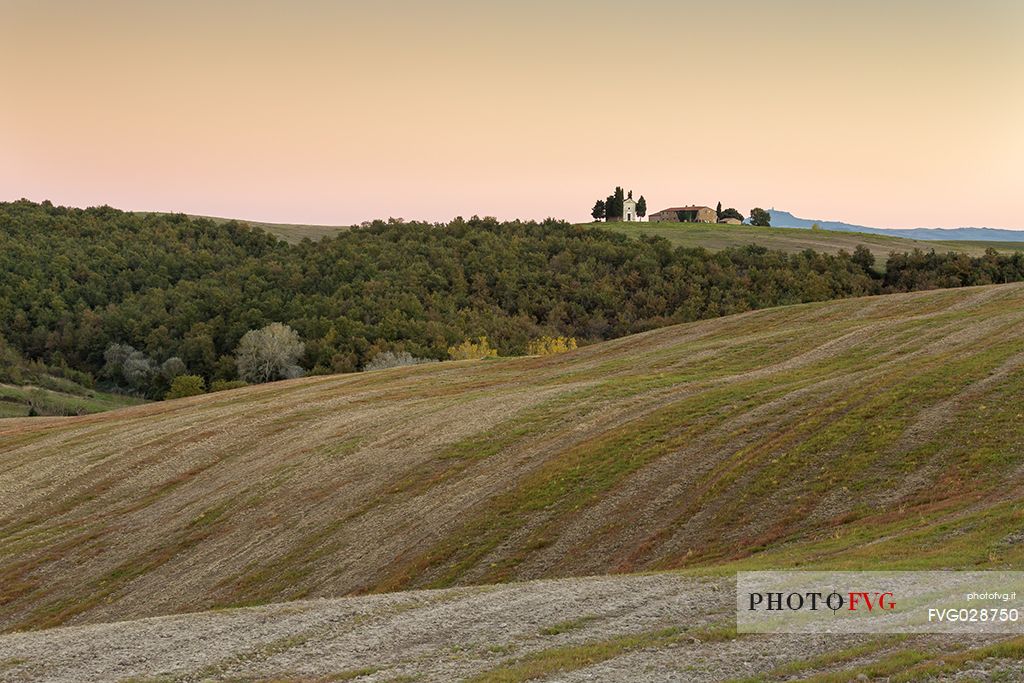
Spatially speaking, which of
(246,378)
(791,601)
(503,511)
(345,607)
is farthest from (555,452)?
(246,378)

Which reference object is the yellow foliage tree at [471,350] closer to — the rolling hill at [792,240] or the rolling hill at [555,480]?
the rolling hill at [555,480]

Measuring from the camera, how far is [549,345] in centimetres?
11850

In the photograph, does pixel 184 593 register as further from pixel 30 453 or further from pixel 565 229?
pixel 565 229

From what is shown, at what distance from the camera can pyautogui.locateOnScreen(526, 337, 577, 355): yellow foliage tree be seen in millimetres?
116062

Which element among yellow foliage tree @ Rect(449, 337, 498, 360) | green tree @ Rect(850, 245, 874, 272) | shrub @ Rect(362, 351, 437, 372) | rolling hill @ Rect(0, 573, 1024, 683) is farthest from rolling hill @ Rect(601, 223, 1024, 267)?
rolling hill @ Rect(0, 573, 1024, 683)

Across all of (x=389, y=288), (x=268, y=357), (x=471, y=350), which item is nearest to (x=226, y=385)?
(x=268, y=357)

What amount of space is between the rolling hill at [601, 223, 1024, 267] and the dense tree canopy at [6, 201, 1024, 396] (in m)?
10.00

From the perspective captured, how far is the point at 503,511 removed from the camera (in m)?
36.7

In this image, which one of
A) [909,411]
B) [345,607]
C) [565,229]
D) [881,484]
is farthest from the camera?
[565,229]

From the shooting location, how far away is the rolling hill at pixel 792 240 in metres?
154

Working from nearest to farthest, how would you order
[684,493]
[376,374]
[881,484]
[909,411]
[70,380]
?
[881,484] < [684,493] < [909,411] < [376,374] < [70,380]

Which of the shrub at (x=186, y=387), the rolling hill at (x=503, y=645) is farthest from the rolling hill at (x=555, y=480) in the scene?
the shrub at (x=186, y=387)

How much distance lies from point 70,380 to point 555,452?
109m

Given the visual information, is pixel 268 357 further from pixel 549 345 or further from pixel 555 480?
pixel 555 480
